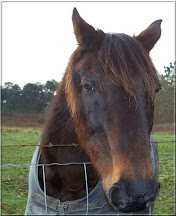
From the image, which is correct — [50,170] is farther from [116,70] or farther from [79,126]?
[116,70]

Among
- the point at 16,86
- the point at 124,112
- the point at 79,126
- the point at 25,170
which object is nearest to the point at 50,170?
the point at 79,126

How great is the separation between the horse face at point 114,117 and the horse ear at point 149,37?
35cm

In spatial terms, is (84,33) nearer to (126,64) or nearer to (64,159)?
(126,64)

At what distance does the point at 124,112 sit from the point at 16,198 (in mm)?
5358

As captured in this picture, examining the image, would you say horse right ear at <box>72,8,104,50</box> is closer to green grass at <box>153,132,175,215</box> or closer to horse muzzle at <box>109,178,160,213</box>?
horse muzzle at <box>109,178,160,213</box>

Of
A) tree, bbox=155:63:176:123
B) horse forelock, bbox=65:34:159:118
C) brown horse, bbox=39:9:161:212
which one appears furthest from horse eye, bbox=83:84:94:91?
tree, bbox=155:63:176:123

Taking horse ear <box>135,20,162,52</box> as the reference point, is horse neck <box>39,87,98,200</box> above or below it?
below

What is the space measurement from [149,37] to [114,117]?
1.23 metres

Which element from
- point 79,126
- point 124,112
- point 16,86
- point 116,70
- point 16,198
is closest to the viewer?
point 124,112

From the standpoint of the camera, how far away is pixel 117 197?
1905 millimetres

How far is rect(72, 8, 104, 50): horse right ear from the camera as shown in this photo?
2.54 metres

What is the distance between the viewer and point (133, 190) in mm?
1792

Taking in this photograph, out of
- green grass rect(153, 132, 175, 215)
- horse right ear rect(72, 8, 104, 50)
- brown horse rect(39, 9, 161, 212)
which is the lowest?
green grass rect(153, 132, 175, 215)

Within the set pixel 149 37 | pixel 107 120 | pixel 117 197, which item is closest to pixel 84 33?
pixel 149 37
